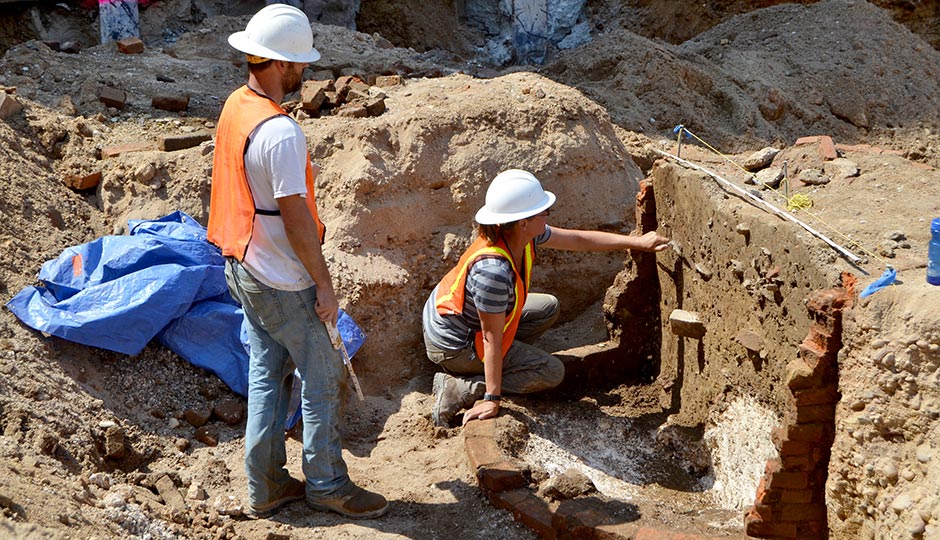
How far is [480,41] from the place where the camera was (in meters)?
11.5

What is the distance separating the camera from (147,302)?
4648 mm

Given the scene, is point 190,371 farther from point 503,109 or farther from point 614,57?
point 614,57

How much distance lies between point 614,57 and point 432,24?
373 cm

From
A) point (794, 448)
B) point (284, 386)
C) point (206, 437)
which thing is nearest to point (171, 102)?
point (206, 437)

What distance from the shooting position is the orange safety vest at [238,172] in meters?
3.45

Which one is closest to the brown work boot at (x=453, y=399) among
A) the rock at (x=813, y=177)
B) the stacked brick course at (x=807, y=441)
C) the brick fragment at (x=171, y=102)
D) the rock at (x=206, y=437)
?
the rock at (x=206, y=437)

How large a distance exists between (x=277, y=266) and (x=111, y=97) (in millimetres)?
3748

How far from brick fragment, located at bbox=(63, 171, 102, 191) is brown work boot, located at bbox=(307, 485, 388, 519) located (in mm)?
2850

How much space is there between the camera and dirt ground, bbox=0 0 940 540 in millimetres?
3908

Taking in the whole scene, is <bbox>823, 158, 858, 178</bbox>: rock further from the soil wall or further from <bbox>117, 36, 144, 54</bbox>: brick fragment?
<bbox>117, 36, 144, 54</bbox>: brick fragment

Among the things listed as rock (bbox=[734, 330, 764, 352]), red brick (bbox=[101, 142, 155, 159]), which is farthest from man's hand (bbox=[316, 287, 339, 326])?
red brick (bbox=[101, 142, 155, 159])

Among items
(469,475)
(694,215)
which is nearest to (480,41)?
(694,215)

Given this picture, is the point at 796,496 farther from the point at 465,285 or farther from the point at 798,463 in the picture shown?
the point at 465,285

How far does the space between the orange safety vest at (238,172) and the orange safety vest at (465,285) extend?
3.49 ft
